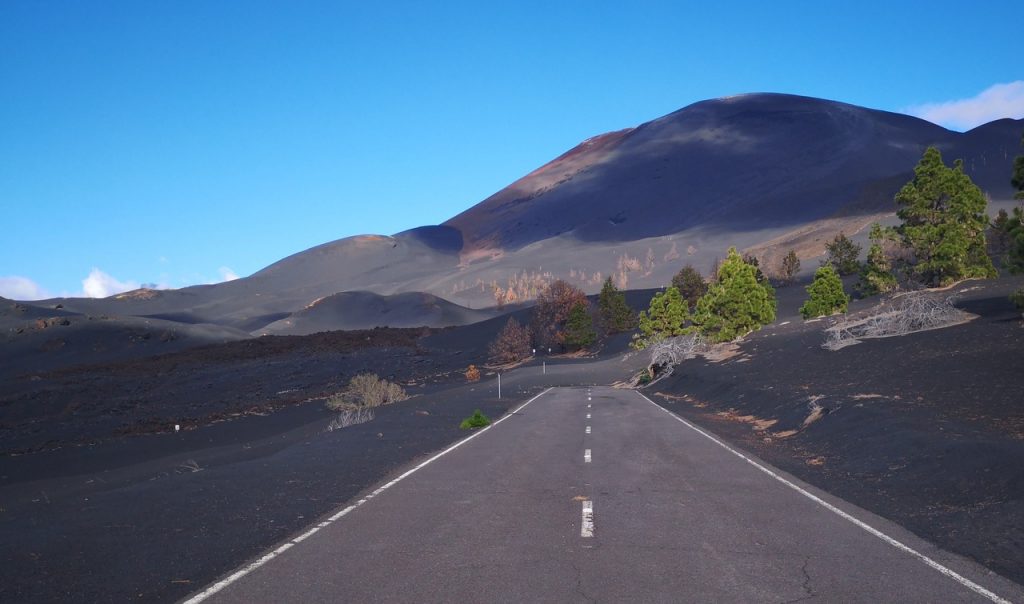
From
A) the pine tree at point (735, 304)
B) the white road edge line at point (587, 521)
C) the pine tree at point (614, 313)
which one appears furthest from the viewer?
the pine tree at point (614, 313)

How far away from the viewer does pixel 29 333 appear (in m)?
92.4

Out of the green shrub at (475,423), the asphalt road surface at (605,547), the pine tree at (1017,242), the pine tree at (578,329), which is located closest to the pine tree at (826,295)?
the pine tree at (1017,242)

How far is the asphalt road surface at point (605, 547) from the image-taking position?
674 centimetres

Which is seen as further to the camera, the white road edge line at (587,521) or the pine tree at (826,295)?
the pine tree at (826,295)

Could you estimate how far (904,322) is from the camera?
26.9 m

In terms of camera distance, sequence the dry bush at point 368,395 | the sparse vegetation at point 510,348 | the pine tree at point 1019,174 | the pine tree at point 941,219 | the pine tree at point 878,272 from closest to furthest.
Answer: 1. the pine tree at point 1019,174
2. the pine tree at point 941,219
3. the dry bush at point 368,395
4. the pine tree at point 878,272
5. the sparse vegetation at point 510,348

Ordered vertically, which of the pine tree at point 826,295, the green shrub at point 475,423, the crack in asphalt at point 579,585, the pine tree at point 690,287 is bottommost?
the green shrub at point 475,423

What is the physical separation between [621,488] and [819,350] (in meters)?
20.5

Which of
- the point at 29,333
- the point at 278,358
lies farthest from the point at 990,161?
the point at 29,333

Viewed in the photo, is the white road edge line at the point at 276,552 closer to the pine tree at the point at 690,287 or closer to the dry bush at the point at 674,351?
the dry bush at the point at 674,351

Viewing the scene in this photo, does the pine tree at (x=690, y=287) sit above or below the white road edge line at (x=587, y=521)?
above

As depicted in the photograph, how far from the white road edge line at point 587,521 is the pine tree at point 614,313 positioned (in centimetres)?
7388

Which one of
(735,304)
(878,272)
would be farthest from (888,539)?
(735,304)

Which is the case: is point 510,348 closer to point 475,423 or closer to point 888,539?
point 475,423
